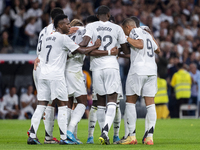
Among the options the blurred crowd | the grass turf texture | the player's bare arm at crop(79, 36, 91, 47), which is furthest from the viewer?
the blurred crowd

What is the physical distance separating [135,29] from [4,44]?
10611 mm

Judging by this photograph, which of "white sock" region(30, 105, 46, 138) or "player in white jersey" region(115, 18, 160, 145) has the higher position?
"player in white jersey" region(115, 18, 160, 145)

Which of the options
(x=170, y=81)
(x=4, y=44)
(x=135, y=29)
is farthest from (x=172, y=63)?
(x=135, y=29)

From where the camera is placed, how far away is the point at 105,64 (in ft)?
26.3

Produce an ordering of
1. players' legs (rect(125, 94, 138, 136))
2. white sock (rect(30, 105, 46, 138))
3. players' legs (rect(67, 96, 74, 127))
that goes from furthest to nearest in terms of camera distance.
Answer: players' legs (rect(67, 96, 74, 127)) < players' legs (rect(125, 94, 138, 136)) < white sock (rect(30, 105, 46, 138))

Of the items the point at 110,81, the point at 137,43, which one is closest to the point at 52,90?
the point at 110,81

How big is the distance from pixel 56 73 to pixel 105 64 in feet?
3.12

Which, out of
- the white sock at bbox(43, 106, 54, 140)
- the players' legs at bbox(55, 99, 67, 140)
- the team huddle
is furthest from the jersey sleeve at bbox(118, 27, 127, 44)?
the white sock at bbox(43, 106, 54, 140)

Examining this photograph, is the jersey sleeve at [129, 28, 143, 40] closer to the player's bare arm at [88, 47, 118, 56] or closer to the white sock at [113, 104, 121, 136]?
the player's bare arm at [88, 47, 118, 56]

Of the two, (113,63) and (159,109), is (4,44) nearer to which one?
(159,109)

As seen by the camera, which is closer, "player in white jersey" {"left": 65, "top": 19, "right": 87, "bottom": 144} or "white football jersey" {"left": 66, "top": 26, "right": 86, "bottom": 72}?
"player in white jersey" {"left": 65, "top": 19, "right": 87, "bottom": 144}

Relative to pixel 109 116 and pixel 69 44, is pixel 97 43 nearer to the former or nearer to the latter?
pixel 69 44

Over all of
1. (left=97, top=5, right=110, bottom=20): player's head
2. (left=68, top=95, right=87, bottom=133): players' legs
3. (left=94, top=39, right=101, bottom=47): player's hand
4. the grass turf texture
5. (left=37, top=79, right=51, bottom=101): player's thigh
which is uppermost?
(left=97, top=5, right=110, bottom=20): player's head

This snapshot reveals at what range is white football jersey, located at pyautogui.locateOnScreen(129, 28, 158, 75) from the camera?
26.6ft
